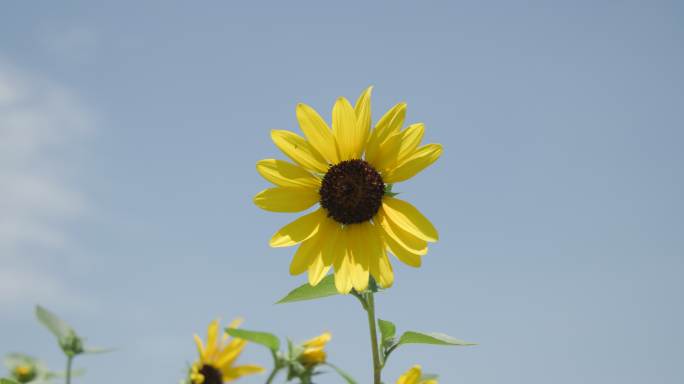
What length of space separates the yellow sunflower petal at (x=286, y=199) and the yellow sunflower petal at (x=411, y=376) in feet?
3.41

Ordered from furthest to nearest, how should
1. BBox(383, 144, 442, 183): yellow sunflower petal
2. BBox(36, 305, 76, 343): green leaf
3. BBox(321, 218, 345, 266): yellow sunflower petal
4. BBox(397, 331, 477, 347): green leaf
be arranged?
BBox(36, 305, 76, 343): green leaf < BBox(321, 218, 345, 266): yellow sunflower petal < BBox(383, 144, 442, 183): yellow sunflower petal < BBox(397, 331, 477, 347): green leaf

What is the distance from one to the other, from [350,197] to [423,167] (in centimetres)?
45

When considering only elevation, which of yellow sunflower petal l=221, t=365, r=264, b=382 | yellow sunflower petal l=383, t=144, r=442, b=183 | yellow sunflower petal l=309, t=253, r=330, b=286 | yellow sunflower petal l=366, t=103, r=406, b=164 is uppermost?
yellow sunflower petal l=366, t=103, r=406, b=164

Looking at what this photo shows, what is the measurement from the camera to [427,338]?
3137 millimetres

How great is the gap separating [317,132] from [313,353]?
1.20 m

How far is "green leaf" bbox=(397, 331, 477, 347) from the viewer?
3.02 m

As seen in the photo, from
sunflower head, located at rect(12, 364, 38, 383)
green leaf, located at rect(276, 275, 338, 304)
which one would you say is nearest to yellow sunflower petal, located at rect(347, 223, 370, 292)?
green leaf, located at rect(276, 275, 338, 304)

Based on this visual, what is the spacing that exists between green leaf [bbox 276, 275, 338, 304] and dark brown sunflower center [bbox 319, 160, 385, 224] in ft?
1.42

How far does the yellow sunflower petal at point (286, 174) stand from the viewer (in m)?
3.64

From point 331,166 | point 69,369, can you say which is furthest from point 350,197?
point 69,369

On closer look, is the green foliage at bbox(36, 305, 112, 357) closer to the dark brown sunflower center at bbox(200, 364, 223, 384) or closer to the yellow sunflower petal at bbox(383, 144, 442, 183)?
the dark brown sunflower center at bbox(200, 364, 223, 384)

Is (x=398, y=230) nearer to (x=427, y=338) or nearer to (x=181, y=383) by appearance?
(x=427, y=338)

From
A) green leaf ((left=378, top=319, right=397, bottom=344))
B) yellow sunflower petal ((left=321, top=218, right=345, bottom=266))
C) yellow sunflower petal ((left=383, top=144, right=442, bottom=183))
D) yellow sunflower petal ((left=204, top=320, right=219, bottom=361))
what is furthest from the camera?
yellow sunflower petal ((left=204, top=320, right=219, bottom=361))

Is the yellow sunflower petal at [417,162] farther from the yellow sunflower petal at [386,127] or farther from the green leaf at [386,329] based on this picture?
the green leaf at [386,329]
